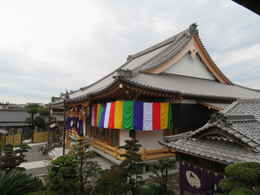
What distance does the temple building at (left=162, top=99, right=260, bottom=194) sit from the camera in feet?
9.80

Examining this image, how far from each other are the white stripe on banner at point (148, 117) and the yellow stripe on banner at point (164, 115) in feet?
1.64

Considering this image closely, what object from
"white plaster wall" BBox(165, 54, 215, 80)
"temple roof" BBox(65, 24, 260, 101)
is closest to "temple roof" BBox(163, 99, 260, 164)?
"temple roof" BBox(65, 24, 260, 101)

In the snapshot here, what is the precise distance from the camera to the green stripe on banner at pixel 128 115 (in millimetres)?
6219

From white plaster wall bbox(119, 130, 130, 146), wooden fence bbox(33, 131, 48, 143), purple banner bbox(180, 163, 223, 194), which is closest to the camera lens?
purple banner bbox(180, 163, 223, 194)

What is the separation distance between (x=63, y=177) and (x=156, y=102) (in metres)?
4.57

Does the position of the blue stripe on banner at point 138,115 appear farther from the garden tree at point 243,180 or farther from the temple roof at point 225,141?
the garden tree at point 243,180

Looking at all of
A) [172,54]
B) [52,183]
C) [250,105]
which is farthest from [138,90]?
[172,54]

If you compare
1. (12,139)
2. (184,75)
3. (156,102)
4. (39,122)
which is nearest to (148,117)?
(156,102)

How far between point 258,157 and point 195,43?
9.24 meters

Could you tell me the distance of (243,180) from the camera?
7.39 ft

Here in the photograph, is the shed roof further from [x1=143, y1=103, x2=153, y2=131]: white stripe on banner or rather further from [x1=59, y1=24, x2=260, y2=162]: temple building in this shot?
[x1=143, y1=103, x2=153, y2=131]: white stripe on banner

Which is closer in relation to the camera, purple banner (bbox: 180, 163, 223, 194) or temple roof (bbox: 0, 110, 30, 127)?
purple banner (bbox: 180, 163, 223, 194)

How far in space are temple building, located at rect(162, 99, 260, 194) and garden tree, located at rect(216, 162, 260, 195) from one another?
0.51 meters

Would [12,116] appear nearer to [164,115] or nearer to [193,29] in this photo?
[164,115]
